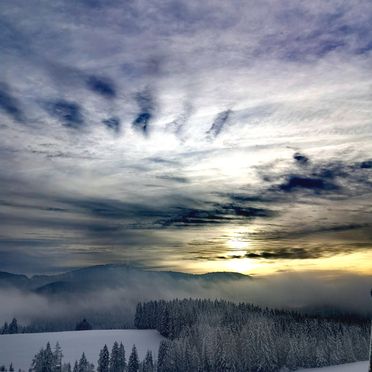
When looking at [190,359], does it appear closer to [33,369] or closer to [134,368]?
[134,368]

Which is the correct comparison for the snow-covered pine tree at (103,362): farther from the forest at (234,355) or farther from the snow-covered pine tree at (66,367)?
the snow-covered pine tree at (66,367)

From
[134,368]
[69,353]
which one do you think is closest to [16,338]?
[69,353]

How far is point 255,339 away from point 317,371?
2436 centimetres

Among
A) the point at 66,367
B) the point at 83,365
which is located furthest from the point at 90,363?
the point at 66,367

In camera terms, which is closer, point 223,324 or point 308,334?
point 308,334

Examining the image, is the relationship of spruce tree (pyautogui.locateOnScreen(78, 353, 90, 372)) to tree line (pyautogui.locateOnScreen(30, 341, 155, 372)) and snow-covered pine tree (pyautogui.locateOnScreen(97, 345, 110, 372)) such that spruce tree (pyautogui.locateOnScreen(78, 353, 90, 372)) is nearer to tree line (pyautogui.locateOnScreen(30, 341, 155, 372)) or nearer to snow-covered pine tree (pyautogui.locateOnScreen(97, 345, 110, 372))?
tree line (pyautogui.locateOnScreen(30, 341, 155, 372))

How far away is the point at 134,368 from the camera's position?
6102 inches

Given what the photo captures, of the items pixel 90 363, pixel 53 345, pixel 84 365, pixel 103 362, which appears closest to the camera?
pixel 84 365

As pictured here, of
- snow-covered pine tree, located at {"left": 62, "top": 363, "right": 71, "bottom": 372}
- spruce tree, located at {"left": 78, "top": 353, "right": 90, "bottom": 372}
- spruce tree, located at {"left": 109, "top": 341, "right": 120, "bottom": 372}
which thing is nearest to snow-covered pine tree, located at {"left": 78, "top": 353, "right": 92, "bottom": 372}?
spruce tree, located at {"left": 78, "top": 353, "right": 90, "bottom": 372}

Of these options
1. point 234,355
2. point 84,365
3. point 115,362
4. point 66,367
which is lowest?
point 66,367

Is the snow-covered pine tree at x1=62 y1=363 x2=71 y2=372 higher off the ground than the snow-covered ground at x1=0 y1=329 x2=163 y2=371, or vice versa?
the snow-covered ground at x1=0 y1=329 x2=163 y2=371

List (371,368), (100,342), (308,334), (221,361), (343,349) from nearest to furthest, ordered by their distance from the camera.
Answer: (371,368), (221,361), (343,349), (308,334), (100,342)

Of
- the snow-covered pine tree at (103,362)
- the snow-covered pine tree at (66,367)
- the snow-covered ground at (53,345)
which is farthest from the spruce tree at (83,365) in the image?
the snow-covered ground at (53,345)

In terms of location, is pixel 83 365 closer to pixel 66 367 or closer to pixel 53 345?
pixel 66 367
